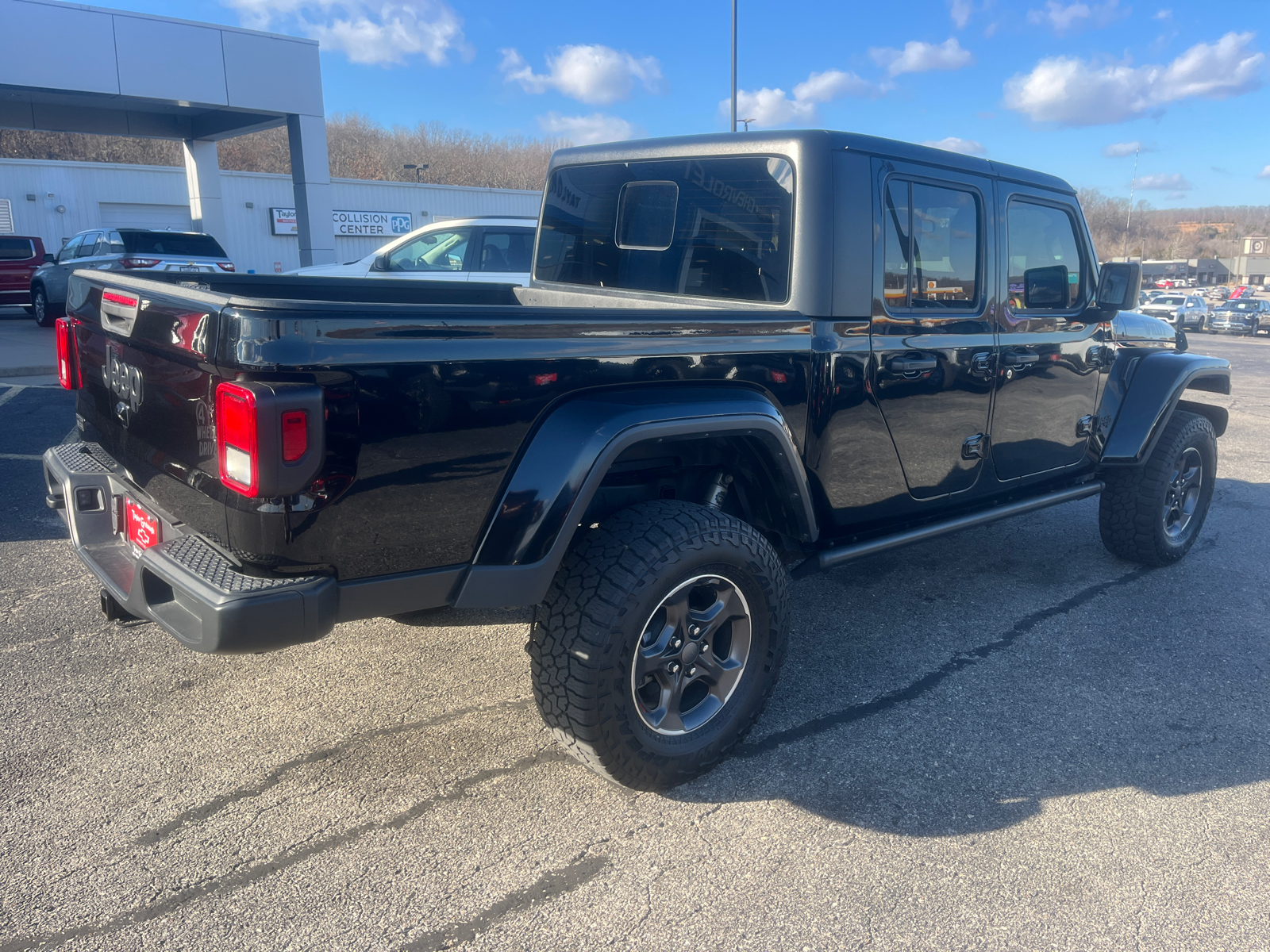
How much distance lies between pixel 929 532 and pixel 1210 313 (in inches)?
1542

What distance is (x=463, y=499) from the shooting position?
2.26m

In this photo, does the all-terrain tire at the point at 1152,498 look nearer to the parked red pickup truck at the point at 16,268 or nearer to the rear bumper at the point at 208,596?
the rear bumper at the point at 208,596

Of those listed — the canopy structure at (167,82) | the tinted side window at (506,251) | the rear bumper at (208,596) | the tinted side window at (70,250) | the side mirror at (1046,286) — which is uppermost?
the canopy structure at (167,82)

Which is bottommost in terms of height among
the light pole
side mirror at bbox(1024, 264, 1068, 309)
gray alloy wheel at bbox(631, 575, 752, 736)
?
gray alloy wheel at bbox(631, 575, 752, 736)

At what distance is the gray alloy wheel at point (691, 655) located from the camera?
2.63 m

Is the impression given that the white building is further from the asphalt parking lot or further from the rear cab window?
the asphalt parking lot

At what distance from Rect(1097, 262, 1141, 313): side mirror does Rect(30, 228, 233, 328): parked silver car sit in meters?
13.0

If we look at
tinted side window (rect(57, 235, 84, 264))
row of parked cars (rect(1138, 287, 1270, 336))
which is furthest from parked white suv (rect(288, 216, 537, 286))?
row of parked cars (rect(1138, 287, 1270, 336))

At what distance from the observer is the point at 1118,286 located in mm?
4062

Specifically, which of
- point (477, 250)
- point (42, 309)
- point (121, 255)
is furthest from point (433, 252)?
point (42, 309)

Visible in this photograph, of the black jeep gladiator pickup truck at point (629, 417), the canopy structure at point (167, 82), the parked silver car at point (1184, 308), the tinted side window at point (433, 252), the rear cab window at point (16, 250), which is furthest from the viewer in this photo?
the parked silver car at point (1184, 308)

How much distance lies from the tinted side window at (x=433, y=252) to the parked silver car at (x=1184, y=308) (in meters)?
32.5

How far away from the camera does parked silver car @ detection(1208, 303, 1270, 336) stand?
3378cm

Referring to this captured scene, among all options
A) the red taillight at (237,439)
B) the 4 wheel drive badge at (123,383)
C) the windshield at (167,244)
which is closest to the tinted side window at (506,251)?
the 4 wheel drive badge at (123,383)
